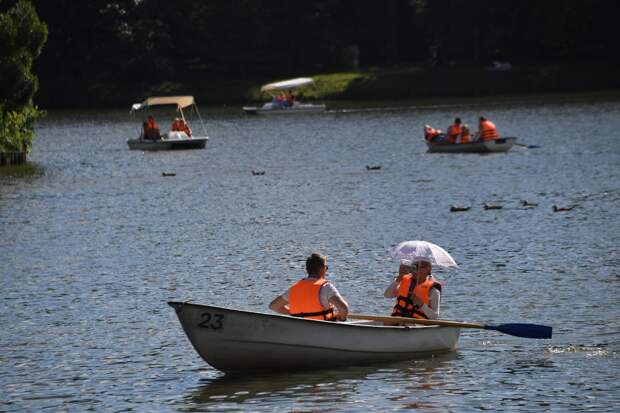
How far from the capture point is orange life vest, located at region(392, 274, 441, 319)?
2423 centimetres

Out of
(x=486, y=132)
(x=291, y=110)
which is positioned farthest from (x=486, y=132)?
(x=291, y=110)

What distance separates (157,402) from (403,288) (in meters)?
4.82

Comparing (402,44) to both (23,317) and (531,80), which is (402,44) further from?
(23,317)

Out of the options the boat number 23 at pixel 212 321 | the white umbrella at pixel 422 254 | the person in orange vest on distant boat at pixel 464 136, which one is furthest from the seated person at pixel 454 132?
the boat number 23 at pixel 212 321

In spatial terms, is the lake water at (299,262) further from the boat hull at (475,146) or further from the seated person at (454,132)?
the seated person at (454,132)

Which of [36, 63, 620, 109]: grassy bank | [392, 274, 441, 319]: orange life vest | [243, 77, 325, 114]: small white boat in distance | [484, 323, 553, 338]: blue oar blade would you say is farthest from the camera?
[36, 63, 620, 109]: grassy bank

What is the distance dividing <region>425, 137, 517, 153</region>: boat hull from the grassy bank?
48077mm

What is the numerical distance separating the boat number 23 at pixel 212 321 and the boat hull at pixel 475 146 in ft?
154

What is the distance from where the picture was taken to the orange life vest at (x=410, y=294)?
2423 centimetres

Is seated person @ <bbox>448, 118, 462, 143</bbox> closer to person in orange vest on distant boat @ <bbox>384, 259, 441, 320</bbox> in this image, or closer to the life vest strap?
person in orange vest on distant boat @ <bbox>384, 259, 441, 320</bbox>

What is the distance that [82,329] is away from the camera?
2823cm

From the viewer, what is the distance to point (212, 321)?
73.5ft

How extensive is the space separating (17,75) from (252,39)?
65.6 meters

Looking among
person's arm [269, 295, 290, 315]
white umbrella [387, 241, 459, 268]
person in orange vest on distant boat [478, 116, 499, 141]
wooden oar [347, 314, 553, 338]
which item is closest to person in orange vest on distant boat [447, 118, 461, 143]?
person in orange vest on distant boat [478, 116, 499, 141]
